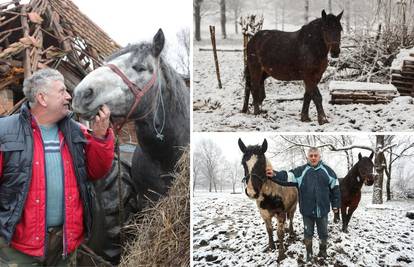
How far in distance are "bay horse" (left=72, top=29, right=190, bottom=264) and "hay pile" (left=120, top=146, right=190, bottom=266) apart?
101mm

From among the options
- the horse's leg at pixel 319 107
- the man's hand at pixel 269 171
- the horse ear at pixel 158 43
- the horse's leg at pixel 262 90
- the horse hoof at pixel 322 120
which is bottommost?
the man's hand at pixel 269 171

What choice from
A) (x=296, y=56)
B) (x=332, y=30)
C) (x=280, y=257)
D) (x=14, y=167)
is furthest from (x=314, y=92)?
(x=14, y=167)

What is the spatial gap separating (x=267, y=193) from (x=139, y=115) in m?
0.95

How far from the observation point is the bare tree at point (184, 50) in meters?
3.49

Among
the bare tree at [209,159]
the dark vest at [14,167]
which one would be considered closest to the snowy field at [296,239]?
the bare tree at [209,159]

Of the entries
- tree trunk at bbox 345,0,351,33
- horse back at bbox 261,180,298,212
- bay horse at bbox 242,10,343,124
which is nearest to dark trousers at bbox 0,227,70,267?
horse back at bbox 261,180,298,212

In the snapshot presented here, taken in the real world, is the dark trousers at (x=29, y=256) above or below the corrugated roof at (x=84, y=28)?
below

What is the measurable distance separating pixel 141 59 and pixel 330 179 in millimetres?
1381

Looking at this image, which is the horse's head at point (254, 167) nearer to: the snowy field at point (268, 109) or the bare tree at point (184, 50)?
the snowy field at point (268, 109)

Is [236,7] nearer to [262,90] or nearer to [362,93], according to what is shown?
[262,90]

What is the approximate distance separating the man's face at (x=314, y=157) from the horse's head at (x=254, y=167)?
0.89 feet

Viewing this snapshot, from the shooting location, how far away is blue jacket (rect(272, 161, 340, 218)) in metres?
3.22

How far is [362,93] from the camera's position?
3.25 metres

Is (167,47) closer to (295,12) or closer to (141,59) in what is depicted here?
A: (141,59)
